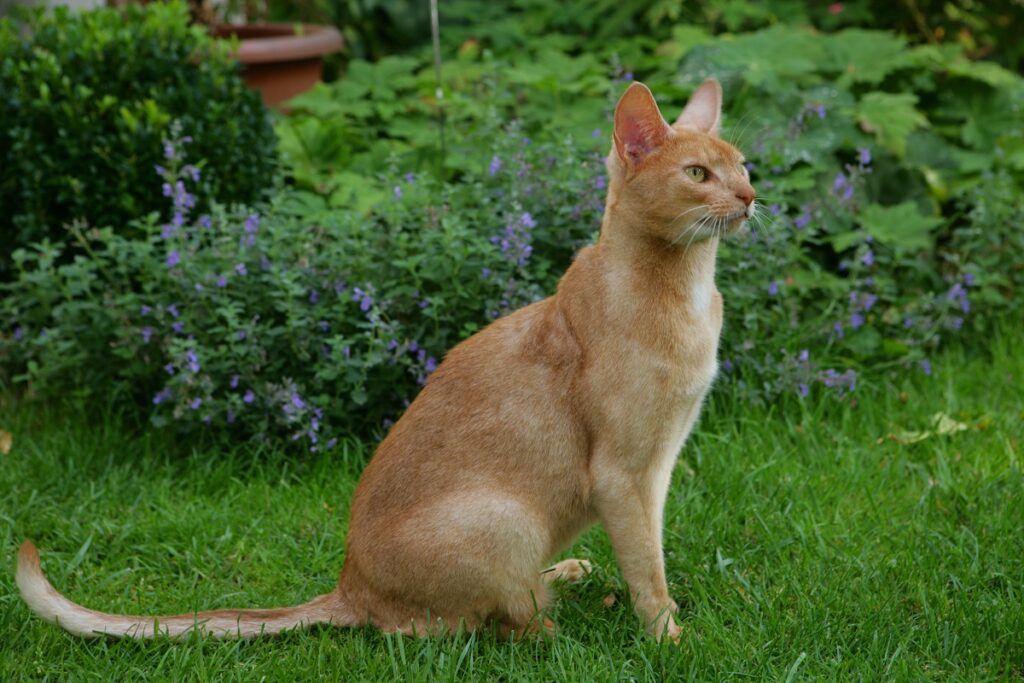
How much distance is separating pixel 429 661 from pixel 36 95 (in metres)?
3.37

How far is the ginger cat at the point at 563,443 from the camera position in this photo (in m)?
2.96

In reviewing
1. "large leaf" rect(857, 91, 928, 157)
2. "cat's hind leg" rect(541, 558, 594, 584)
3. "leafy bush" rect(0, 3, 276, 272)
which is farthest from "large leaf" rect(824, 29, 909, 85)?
"cat's hind leg" rect(541, 558, 594, 584)

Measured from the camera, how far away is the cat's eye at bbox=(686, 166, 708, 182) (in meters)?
2.92

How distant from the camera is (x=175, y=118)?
5137mm

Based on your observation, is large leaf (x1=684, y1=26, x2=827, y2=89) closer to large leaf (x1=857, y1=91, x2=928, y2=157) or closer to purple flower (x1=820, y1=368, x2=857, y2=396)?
large leaf (x1=857, y1=91, x2=928, y2=157)

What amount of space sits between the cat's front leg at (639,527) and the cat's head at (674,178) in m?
0.62

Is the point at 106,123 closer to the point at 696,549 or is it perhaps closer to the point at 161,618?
the point at 161,618

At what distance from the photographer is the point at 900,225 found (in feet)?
16.7

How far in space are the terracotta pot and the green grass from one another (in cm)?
263

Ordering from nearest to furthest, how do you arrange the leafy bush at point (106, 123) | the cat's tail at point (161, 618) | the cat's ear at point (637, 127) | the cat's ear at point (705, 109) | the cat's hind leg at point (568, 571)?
the cat's ear at point (637, 127), the cat's tail at point (161, 618), the cat's ear at point (705, 109), the cat's hind leg at point (568, 571), the leafy bush at point (106, 123)

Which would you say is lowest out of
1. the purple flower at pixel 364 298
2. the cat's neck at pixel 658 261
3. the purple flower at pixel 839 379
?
the purple flower at pixel 839 379

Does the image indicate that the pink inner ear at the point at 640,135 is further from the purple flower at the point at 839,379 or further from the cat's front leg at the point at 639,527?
the purple flower at the point at 839,379

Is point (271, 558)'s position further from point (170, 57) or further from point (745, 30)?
point (745, 30)

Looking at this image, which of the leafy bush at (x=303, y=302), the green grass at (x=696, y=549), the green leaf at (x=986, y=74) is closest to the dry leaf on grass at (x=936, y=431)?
the green grass at (x=696, y=549)
